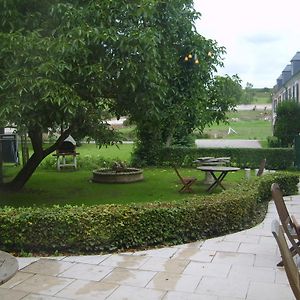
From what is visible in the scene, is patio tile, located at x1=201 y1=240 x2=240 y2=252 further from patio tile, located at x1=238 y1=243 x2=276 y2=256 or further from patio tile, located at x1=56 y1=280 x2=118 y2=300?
patio tile, located at x1=56 y1=280 x2=118 y2=300

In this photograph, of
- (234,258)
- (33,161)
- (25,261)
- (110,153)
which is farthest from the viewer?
(110,153)

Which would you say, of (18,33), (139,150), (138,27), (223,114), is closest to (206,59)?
(223,114)

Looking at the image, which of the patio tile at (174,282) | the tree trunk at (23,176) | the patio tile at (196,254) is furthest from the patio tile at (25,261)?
the tree trunk at (23,176)

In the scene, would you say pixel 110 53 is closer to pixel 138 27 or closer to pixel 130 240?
pixel 138 27

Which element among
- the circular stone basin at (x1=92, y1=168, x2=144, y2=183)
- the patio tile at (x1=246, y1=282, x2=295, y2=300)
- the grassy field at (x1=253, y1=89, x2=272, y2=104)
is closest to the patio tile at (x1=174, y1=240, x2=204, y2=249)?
the patio tile at (x1=246, y1=282, x2=295, y2=300)

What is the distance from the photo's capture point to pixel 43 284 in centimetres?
461

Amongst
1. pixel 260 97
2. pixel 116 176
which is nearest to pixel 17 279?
pixel 116 176

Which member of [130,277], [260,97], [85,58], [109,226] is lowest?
[130,277]

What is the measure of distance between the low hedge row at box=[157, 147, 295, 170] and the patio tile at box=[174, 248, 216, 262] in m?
11.9

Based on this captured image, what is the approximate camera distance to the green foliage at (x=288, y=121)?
735 inches

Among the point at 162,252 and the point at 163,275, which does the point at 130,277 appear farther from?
the point at 162,252

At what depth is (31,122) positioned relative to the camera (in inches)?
Answer: 274

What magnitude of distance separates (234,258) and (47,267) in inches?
91.6

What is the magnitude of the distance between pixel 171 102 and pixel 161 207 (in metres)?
3.87
